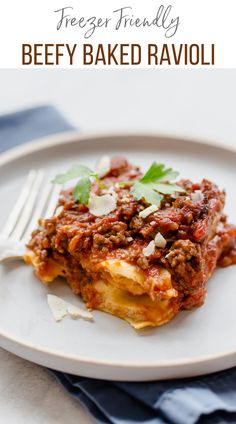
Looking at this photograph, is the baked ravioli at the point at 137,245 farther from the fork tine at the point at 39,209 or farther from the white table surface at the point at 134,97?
the white table surface at the point at 134,97

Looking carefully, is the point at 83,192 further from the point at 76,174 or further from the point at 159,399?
the point at 159,399

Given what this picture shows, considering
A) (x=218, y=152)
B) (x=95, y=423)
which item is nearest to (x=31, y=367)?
(x=95, y=423)

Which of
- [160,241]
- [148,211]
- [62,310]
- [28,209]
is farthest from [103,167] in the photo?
[62,310]

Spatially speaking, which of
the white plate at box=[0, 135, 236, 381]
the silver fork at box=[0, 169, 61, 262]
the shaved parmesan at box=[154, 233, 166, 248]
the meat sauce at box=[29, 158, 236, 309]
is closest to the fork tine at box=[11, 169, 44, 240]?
the silver fork at box=[0, 169, 61, 262]

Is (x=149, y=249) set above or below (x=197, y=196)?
below

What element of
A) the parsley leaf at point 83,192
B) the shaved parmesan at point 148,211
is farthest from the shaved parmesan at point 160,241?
the parsley leaf at point 83,192

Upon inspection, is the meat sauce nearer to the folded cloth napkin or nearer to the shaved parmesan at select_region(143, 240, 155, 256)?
the shaved parmesan at select_region(143, 240, 155, 256)

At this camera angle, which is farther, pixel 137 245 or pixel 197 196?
pixel 197 196
